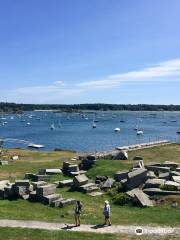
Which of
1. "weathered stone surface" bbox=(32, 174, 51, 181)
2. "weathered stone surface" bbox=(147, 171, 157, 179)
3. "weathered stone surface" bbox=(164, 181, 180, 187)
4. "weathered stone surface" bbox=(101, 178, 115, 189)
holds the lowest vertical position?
"weathered stone surface" bbox=(32, 174, 51, 181)

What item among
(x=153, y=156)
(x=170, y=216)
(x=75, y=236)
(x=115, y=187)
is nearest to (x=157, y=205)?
(x=170, y=216)

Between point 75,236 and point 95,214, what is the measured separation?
488cm

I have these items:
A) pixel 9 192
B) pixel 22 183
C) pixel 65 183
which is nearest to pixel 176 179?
pixel 65 183

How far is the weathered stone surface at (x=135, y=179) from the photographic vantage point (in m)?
33.7

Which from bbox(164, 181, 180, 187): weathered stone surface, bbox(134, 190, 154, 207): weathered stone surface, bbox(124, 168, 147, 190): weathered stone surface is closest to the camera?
bbox(134, 190, 154, 207): weathered stone surface

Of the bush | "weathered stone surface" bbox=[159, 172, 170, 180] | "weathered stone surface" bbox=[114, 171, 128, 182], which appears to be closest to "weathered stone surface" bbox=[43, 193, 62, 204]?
"weathered stone surface" bbox=[114, 171, 128, 182]

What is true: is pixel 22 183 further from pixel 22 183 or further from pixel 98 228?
Answer: pixel 98 228

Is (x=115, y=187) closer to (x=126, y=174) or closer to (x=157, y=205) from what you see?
(x=126, y=174)

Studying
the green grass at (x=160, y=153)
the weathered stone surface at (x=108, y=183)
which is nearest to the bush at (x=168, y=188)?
the weathered stone surface at (x=108, y=183)

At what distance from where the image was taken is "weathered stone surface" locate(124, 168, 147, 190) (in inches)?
1325

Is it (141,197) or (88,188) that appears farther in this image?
(88,188)

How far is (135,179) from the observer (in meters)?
34.1

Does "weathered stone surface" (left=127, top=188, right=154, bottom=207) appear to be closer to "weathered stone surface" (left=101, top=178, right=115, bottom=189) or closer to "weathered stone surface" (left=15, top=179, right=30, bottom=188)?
"weathered stone surface" (left=101, top=178, right=115, bottom=189)

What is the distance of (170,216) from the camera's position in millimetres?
27094
